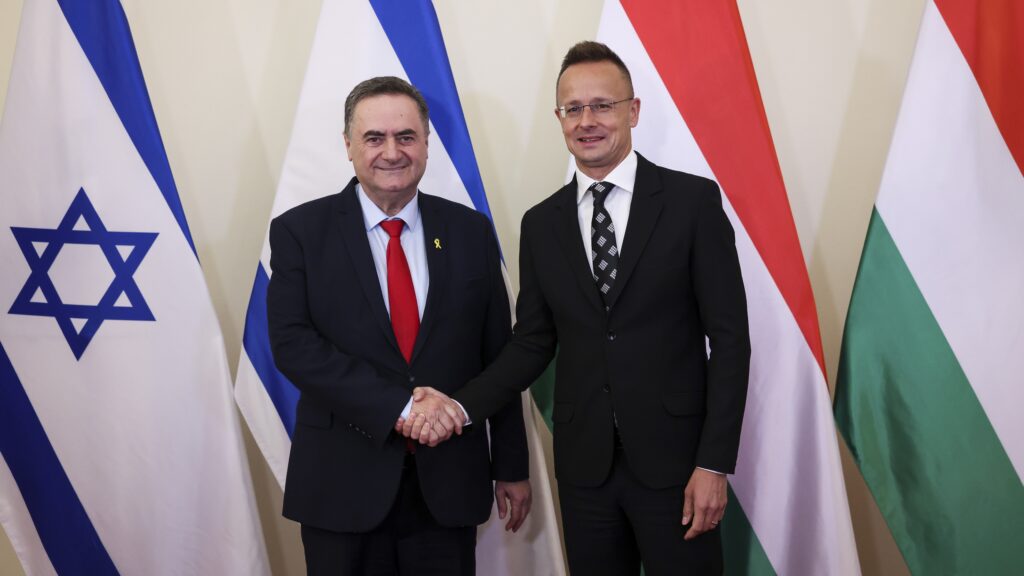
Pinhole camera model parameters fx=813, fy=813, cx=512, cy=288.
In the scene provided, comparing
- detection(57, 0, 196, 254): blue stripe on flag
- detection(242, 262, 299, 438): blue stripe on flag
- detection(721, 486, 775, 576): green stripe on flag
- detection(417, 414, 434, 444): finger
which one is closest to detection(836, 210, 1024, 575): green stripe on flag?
detection(721, 486, 775, 576): green stripe on flag

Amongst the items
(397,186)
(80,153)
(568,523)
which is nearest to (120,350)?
(80,153)

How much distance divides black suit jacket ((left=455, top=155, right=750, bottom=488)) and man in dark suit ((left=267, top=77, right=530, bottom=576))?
135 mm

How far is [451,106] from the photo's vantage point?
2271mm

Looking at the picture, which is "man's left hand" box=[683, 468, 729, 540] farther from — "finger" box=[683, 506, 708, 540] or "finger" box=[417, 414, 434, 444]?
"finger" box=[417, 414, 434, 444]

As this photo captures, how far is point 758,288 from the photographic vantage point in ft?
6.93

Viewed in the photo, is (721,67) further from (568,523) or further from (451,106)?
(568,523)

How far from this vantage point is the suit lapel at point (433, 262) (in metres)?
1.82

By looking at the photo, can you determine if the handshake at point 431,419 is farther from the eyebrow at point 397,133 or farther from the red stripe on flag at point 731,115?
the red stripe on flag at point 731,115

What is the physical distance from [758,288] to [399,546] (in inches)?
43.4

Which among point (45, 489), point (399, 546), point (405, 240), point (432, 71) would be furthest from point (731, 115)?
point (45, 489)

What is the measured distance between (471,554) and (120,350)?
1112mm

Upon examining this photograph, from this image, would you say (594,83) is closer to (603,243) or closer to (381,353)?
(603,243)

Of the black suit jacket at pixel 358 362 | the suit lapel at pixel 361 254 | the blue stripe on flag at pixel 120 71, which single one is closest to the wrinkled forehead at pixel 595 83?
the black suit jacket at pixel 358 362

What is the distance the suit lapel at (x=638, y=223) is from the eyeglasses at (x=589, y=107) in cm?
16
